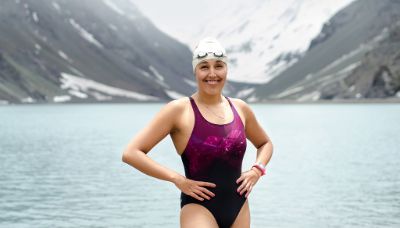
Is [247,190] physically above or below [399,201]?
below

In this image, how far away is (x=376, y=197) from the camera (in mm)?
34656

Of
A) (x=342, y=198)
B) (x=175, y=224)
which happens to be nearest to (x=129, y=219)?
(x=175, y=224)

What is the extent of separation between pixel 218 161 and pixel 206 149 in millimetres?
194

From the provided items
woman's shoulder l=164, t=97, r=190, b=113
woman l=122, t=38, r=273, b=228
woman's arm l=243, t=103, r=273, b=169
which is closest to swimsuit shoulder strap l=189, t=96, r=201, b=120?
woman l=122, t=38, r=273, b=228

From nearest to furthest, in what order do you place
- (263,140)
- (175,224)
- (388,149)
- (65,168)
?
(263,140) → (175,224) → (65,168) → (388,149)

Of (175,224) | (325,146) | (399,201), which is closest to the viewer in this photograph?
(175,224)

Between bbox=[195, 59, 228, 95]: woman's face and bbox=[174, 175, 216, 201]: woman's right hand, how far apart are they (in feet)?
3.27

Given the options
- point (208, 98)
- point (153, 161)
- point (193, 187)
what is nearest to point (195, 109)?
point (208, 98)

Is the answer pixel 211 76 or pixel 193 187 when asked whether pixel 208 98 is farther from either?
pixel 193 187

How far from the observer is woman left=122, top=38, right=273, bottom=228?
27.5 feet

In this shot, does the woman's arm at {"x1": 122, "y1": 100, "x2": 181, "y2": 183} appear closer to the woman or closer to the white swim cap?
the woman

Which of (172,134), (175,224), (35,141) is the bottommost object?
(172,134)

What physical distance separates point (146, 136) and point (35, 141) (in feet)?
259

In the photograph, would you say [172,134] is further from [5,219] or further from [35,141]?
[35,141]
